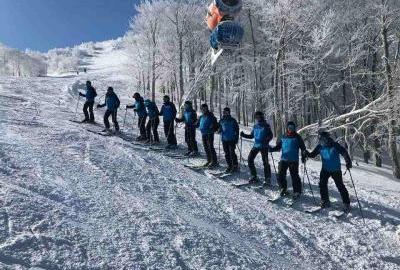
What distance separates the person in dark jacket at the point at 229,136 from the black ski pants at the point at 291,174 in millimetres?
2071

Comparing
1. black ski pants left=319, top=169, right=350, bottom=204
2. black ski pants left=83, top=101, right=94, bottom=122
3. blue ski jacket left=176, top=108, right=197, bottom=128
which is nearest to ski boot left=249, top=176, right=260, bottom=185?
black ski pants left=319, top=169, right=350, bottom=204

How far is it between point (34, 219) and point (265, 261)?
4130mm

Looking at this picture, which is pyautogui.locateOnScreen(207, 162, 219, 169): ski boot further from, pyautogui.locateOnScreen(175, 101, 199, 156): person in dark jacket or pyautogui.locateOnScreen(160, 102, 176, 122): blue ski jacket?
pyautogui.locateOnScreen(160, 102, 176, 122): blue ski jacket

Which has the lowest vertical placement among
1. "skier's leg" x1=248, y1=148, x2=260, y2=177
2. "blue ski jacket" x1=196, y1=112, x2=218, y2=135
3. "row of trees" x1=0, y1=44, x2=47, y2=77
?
"skier's leg" x1=248, y1=148, x2=260, y2=177

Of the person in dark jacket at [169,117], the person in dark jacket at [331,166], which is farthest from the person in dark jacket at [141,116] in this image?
the person in dark jacket at [331,166]

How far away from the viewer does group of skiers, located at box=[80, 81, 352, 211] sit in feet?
38.3

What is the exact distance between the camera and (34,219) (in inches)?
338

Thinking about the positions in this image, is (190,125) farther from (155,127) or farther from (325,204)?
(325,204)

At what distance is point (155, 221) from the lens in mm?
9391

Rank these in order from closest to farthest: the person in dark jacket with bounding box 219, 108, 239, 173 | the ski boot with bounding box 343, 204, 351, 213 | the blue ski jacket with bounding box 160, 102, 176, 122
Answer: the ski boot with bounding box 343, 204, 351, 213, the person in dark jacket with bounding box 219, 108, 239, 173, the blue ski jacket with bounding box 160, 102, 176, 122

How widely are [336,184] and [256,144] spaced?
250 cm

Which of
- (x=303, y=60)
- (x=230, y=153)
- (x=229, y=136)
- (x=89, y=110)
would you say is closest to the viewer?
(x=229, y=136)

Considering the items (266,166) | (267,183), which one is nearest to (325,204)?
(267,183)

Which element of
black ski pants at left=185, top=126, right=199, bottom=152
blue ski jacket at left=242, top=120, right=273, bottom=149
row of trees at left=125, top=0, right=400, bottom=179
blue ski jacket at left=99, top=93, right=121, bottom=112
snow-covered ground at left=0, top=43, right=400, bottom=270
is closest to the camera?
snow-covered ground at left=0, top=43, right=400, bottom=270
